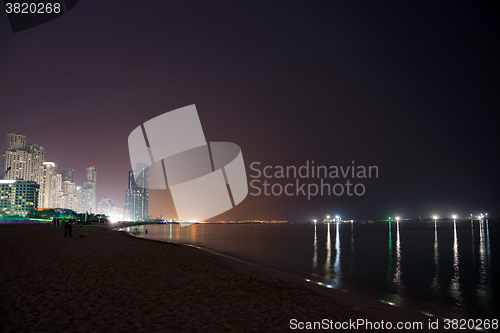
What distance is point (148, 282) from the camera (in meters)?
11.2

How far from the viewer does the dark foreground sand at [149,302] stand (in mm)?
6770

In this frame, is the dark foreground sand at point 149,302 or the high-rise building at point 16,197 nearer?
the dark foreground sand at point 149,302

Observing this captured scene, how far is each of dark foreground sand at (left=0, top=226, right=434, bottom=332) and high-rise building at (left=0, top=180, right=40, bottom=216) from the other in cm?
18556

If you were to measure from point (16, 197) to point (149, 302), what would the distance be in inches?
7767

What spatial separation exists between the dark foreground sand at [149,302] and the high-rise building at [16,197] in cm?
18556

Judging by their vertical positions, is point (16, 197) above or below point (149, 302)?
above

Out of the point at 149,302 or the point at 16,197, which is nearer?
the point at 149,302

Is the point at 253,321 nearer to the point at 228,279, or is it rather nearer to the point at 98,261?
the point at 228,279

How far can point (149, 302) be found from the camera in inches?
337

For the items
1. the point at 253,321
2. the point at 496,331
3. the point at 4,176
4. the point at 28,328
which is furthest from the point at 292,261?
the point at 4,176

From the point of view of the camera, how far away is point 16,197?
163125 millimetres

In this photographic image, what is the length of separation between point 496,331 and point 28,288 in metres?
14.5

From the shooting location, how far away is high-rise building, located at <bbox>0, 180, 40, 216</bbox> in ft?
533

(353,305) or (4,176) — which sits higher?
(4,176)
